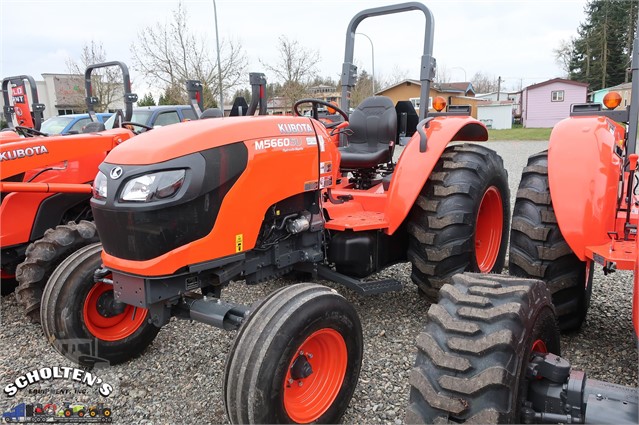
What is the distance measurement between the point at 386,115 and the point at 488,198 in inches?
43.8

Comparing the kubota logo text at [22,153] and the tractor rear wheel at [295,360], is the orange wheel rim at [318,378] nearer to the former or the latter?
the tractor rear wheel at [295,360]

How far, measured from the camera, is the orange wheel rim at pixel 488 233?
14.1 feet

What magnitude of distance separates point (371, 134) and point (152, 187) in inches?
97.3

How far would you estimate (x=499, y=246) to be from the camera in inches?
171

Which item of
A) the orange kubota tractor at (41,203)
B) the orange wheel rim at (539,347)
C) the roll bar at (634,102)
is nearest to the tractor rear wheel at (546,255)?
the roll bar at (634,102)

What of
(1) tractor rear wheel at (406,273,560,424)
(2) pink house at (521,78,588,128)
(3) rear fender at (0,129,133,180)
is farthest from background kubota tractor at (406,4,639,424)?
(2) pink house at (521,78,588,128)

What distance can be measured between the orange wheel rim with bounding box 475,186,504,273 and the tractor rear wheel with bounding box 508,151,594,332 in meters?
1.13

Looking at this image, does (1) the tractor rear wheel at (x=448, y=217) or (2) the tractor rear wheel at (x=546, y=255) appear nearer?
(2) the tractor rear wheel at (x=546, y=255)

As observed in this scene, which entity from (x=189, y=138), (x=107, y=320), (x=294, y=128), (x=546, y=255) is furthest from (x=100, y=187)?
(x=546, y=255)

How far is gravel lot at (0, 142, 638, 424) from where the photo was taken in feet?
9.19

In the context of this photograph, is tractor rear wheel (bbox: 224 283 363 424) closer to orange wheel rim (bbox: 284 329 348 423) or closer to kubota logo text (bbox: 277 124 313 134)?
orange wheel rim (bbox: 284 329 348 423)

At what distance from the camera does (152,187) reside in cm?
238

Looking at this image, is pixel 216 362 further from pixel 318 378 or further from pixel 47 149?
pixel 47 149

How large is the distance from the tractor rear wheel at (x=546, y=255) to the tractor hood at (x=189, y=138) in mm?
1565
